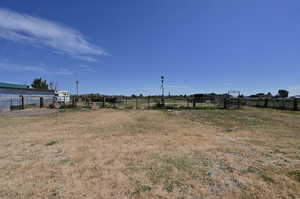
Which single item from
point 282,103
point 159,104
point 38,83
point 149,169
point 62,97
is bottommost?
point 149,169

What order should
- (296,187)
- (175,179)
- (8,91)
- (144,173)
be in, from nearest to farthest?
1. (296,187)
2. (175,179)
3. (144,173)
4. (8,91)

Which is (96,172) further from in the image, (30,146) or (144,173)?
(30,146)

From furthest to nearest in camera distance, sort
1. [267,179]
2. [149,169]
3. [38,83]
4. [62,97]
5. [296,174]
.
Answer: [38,83]
[62,97]
[149,169]
[296,174]
[267,179]

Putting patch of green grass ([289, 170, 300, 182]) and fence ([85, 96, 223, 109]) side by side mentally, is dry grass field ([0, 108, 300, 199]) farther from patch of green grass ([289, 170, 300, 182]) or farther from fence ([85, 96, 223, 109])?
fence ([85, 96, 223, 109])

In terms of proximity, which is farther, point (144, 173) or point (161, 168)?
point (161, 168)

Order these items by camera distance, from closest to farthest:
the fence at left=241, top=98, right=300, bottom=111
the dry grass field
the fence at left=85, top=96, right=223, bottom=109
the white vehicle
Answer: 1. the dry grass field
2. the fence at left=241, top=98, right=300, bottom=111
3. the fence at left=85, top=96, right=223, bottom=109
4. the white vehicle

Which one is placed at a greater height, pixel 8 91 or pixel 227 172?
pixel 8 91

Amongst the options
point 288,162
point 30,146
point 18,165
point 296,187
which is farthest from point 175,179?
point 30,146

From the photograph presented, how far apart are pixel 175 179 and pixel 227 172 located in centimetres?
117

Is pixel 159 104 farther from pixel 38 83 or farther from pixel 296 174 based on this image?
pixel 38 83

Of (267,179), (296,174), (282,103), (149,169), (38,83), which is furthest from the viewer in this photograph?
(38,83)

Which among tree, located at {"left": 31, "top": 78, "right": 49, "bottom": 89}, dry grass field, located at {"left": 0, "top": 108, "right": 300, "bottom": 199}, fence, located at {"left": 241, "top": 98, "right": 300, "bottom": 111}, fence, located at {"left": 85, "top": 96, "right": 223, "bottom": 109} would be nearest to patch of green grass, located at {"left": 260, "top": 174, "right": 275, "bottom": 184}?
dry grass field, located at {"left": 0, "top": 108, "right": 300, "bottom": 199}

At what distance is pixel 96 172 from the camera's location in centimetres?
322

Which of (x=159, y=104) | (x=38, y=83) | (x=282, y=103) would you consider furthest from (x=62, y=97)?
(x=282, y=103)
